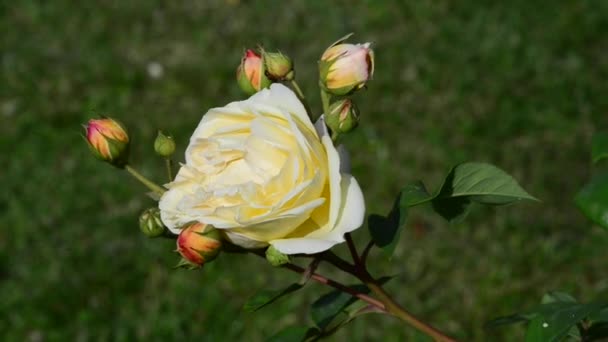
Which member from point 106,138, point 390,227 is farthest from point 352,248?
point 106,138

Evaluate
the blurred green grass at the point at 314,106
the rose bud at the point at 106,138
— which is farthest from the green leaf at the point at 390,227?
the blurred green grass at the point at 314,106

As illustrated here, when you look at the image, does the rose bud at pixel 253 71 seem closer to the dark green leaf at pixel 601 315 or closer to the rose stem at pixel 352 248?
the rose stem at pixel 352 248

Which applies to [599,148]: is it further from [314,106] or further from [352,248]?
[314,106]

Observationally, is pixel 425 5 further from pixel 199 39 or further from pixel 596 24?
pixel 199 39

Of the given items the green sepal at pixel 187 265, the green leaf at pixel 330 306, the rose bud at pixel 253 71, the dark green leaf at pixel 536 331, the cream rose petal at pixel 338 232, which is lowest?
the green leaf at pixel 330 306

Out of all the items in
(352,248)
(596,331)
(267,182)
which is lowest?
(596,331)
